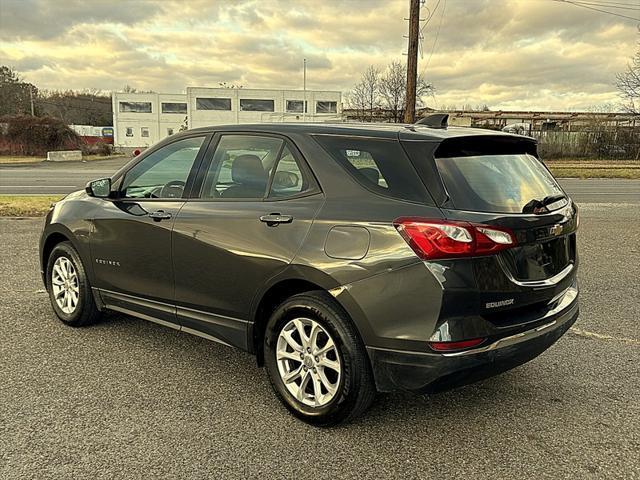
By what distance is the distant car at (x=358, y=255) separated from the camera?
2.72 metres

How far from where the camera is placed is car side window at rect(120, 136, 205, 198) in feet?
12.9

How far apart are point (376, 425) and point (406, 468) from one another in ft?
1.44

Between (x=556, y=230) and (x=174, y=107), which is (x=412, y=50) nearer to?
(x=556, y=230)

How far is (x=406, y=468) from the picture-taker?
271 centimetres

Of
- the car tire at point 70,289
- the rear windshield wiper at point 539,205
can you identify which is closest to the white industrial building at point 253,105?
the car tire at point 70,289

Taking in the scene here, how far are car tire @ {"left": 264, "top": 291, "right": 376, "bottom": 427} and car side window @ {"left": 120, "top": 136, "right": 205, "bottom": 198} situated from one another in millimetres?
1312

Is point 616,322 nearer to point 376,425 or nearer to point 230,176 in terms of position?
point 376,425

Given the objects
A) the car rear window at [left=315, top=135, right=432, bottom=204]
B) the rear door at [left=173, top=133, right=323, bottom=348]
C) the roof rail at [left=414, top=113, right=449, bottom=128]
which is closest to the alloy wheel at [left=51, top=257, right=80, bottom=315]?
the rear door at [left=173, top=133, right=323, bottom=348]

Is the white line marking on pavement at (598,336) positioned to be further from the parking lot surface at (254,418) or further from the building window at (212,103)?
the building window at (212,103)

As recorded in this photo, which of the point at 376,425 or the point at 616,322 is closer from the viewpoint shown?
the point at 376,425

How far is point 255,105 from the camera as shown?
68938mm

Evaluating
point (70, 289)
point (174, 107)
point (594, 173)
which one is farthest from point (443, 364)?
point (174, 107)

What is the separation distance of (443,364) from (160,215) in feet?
7.28

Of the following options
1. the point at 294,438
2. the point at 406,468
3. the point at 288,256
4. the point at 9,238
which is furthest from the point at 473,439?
the point at 9,238
